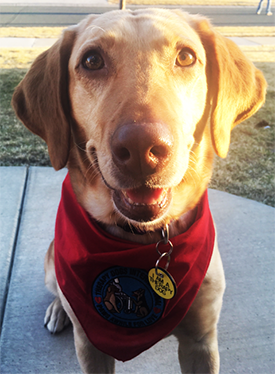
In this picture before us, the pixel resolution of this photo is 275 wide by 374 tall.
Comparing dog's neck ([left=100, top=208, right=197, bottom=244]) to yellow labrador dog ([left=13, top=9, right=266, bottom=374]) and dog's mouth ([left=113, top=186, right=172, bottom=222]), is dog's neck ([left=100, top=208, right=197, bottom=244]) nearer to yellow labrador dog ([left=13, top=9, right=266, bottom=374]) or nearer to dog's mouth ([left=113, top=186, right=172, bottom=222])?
yellow labrador dog ([left=13, top=9, right=266, bottom=374])

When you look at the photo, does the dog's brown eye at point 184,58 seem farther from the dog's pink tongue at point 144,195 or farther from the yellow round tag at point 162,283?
the yellow round tag at point 162,283

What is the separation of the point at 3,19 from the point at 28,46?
4865 mm

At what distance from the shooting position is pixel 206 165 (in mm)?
2016

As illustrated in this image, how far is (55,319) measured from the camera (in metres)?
2.40

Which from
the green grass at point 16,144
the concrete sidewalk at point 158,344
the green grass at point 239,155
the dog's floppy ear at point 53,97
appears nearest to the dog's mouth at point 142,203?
the dog's floppy ear at point 53,97

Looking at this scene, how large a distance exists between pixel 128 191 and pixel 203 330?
3.26 ft

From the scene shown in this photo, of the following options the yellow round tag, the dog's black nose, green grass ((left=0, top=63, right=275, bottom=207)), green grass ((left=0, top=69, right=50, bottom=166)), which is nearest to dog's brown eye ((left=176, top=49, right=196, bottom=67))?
the dog's black nose

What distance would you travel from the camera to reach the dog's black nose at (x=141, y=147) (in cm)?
129

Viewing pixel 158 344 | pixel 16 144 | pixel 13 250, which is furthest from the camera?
pixel 16 144

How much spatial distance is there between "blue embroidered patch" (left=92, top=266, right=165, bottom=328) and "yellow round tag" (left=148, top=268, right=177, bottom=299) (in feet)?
0.13

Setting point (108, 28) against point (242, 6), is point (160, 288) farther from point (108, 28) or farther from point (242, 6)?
point (242, 6)

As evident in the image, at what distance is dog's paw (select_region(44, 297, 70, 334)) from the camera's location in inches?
94.0

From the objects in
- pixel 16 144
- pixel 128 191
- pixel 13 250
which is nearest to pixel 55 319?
pixel 13 250

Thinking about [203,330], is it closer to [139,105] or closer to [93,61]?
[139,105]
